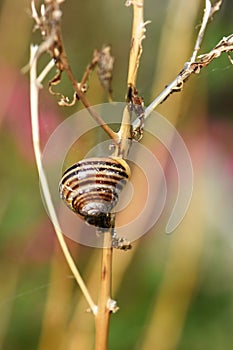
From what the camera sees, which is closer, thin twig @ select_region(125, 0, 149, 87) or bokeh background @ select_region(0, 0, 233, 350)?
thin twig @ select_region(125, 0, 149, 87)

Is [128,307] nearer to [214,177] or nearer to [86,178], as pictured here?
[214,177]

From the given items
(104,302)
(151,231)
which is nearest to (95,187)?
(104,302)

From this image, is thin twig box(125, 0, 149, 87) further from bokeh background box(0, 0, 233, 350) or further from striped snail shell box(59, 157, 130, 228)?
bokeh background box(0, 0, 233, 350)

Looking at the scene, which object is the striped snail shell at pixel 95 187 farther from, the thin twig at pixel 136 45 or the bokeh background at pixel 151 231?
the bokeh background at pixel 151 231

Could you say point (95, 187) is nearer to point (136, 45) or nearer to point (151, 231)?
point (136, 45)

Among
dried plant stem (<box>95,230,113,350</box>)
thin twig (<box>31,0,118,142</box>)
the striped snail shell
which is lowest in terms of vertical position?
dried plant stem (<box>95,230,113,350</box>)

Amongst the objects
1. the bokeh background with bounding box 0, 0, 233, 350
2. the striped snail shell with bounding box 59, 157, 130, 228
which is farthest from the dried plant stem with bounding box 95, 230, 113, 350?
the bokeh background with bounding box 0, 0, 233, 350
